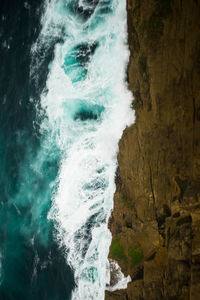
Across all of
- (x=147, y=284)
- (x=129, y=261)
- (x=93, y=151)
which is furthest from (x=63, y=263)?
(x=93, y=151)

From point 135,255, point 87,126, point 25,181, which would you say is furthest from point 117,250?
point 25,181

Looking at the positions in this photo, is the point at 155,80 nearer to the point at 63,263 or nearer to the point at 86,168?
the point at 86,168

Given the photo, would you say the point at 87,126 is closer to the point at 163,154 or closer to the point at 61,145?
the point at 61,145


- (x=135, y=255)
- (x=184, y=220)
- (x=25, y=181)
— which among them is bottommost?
(x=135, y=255)

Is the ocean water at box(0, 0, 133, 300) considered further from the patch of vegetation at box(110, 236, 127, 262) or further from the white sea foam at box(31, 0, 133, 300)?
the patch of vegetation at box(110, 236, 127, 262)

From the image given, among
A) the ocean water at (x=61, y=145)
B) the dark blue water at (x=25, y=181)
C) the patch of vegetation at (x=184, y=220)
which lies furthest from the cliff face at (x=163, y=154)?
the dark blue water at (x=25, y=181)

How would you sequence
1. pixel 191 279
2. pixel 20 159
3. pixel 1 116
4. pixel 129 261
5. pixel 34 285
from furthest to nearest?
pixel 1 116 < pixel 20 159 < pixel 34 285 < pixel 129 261 < pixel 191 279
